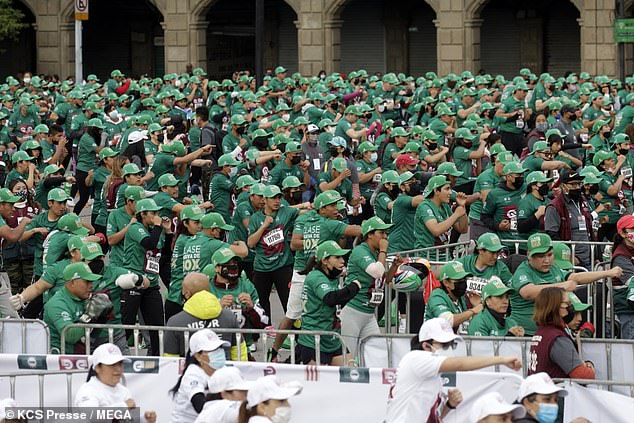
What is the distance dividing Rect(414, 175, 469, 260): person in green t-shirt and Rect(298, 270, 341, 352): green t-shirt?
246 centimetres

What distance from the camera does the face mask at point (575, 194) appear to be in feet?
47.9

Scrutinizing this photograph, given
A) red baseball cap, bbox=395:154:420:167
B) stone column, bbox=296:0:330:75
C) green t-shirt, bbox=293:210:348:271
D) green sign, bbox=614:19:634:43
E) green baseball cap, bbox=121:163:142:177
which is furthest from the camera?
stone column, bbox=296:0:330:75

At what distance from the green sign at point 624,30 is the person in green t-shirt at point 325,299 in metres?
24.7

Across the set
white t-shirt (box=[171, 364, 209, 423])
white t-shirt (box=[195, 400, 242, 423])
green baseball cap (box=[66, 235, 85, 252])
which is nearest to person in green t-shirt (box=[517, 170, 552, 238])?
green baseball cap (box=[66, 235, 85, 252])

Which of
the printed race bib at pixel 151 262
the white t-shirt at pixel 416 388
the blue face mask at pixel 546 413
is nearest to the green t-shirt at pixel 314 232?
the printed race bib at pixel 151 262

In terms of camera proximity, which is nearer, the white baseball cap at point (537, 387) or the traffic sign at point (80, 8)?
the white baseball cap at point (537, 387)

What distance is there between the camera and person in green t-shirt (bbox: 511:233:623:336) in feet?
37.2

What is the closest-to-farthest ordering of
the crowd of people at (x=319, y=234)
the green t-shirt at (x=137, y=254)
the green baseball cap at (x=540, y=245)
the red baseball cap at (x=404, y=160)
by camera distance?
the crowd of people at (x=319, y=234), the green baseball cap at (x=540, y=245), the green t-shirt at (x=137, y=254), the red baseball cap at (x=404, y=160)

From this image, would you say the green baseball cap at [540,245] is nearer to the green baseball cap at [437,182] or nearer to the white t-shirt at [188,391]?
the green baseball cap at [437,182]

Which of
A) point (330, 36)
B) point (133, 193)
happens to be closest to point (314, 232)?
point (133, 193)

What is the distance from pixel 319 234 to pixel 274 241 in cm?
90

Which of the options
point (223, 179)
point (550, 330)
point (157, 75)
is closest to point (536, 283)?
point (550, 330)

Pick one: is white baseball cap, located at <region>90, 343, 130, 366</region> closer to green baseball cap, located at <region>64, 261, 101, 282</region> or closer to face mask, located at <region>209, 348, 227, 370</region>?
face mask, located at <region>209, 348, 227, 370</region>

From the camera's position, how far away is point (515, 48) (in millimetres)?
45312
